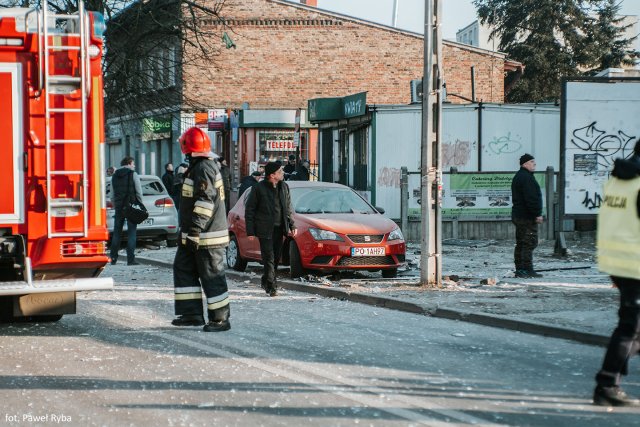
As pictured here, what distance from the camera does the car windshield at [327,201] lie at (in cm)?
1652

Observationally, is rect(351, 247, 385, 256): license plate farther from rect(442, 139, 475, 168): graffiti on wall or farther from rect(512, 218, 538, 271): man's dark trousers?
rect(442, 139, 475, 168): graffiti on wall

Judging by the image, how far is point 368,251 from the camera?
1551cm

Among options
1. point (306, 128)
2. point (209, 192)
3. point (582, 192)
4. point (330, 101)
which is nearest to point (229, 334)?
point (209, 192)

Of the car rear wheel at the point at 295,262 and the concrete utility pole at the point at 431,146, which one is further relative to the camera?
the car rear wheel at the point at 295,262

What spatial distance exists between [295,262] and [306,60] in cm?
3032

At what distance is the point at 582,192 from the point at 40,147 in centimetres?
1190

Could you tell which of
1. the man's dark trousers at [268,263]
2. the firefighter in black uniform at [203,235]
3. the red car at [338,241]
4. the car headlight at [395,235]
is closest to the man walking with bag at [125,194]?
the red car at [338,241]

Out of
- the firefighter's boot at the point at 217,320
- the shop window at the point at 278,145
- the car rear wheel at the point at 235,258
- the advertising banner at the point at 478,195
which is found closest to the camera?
the firefighter's boot at the point at 217,320

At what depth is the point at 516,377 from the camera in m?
8.12

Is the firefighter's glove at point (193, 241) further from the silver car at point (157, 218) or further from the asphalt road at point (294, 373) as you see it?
the silver car at point (157, 218)

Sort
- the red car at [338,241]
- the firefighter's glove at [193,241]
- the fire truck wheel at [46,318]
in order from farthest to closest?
the red car at [338,241] < the fire truck wheel at [46,318] < the firefighter's glove at [193,241]

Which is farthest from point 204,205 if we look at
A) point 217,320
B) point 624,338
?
point 624,338

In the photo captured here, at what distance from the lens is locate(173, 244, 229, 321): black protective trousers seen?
34.2 feet

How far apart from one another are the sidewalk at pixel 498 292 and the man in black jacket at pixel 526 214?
310 mm
